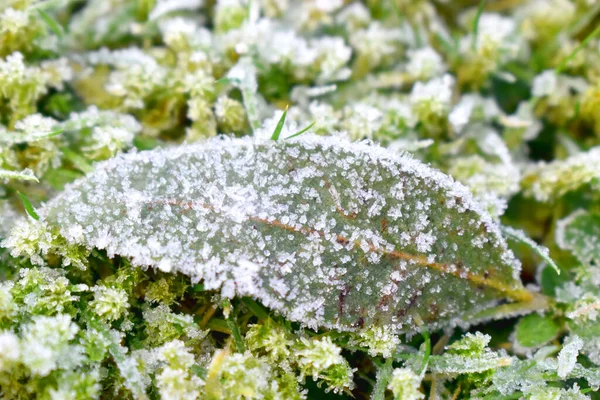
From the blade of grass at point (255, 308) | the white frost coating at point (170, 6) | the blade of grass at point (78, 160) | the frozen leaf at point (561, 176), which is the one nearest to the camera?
the blade of grass at point (255, 308)

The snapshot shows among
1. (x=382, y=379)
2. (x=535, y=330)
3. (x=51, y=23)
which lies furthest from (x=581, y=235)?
(x=51, y=23)

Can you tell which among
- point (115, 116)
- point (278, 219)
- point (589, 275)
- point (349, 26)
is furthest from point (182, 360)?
point (349, 26)

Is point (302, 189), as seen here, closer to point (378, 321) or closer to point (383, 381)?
point (378, 321)

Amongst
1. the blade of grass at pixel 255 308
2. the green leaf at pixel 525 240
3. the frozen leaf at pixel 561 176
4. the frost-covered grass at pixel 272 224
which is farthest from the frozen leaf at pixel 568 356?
the blade of grass at pixel 255 308

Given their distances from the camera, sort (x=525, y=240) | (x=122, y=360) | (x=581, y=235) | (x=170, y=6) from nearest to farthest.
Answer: (x=122, y=360) < (x=525, y=240) < (x=581, y=235) < (x=170, y=6)

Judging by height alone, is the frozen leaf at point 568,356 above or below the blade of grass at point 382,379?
above

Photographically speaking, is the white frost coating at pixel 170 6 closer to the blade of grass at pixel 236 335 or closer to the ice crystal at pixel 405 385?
the blade of grass at pixel 236 335

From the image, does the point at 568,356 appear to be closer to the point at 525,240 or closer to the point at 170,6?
the point at 525,240
